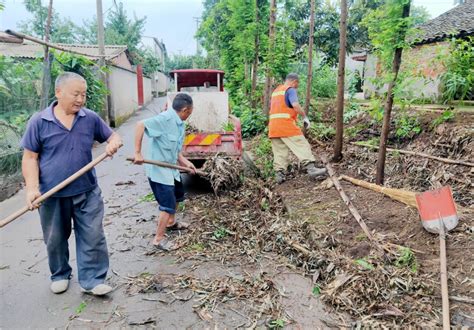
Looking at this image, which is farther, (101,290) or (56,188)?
(101,290)

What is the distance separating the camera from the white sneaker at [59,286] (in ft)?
10.4

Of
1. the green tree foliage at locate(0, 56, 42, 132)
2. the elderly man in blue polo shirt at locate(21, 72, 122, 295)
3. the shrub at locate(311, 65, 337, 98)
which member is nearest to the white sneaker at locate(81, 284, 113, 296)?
the elderly man in blue polo shirt at locate(21, 72, 122, 295)

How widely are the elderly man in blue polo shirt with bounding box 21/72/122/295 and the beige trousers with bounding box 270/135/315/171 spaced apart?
336cm

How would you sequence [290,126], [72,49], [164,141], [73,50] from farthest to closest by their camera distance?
[72,49], [73,50], [290,126], [164,141]

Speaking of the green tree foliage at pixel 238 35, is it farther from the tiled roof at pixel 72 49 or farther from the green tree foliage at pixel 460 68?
the green tree foliage at pixel 460 68

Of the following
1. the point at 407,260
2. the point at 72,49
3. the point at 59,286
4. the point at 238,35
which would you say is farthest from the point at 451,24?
the point at 72,49

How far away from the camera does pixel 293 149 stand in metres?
5.83

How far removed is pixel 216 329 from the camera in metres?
2.68

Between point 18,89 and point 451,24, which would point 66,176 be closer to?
point 18,89

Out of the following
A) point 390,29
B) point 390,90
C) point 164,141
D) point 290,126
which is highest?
point 390,29

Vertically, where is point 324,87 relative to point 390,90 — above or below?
above

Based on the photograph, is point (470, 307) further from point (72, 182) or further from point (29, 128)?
point (29, 128)

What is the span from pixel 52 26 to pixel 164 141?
30.0 meters

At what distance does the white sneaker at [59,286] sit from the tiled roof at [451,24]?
1168 cm
